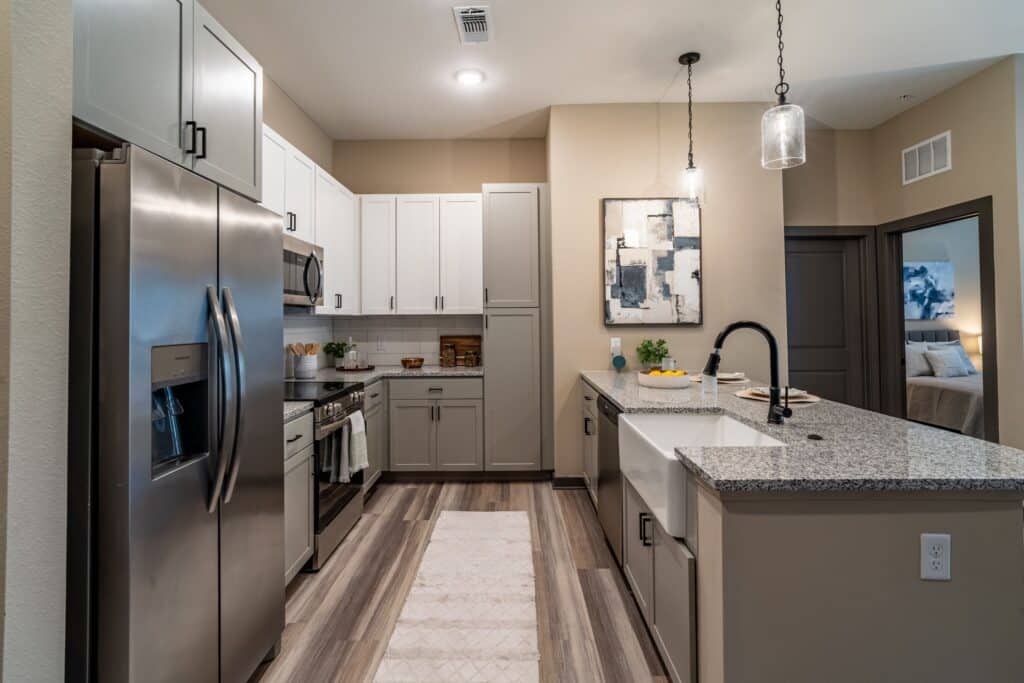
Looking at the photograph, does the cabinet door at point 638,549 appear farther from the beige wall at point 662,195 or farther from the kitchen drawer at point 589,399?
the beige wall at point 662,195

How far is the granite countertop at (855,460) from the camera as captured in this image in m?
1.19

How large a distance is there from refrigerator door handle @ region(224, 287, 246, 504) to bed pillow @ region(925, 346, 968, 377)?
644cm

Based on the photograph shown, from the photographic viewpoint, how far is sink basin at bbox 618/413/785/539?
157cm

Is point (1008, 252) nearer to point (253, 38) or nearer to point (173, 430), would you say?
point (173, 430)

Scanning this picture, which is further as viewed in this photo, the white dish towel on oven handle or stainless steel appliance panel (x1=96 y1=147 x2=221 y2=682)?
the white dish towel on oven handle

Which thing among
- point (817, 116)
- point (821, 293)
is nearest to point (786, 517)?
point (821, 293)

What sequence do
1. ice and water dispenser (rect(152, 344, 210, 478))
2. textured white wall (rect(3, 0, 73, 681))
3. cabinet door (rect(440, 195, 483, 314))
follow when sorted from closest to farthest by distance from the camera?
textured white wall (rect(3, 0, 73, 681))
ice and water dispenser (rect(152, 344, 210, 478))
cabinet door (rect(440, 195, 483, 314))

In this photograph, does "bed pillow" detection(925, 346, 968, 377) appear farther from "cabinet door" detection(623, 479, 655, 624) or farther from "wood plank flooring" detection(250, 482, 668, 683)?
"cabinet door" detection(623, 479, 655, 624)

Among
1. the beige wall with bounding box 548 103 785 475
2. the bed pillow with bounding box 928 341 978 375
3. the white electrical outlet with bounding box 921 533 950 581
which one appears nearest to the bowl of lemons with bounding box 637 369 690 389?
the beige wall with bounding box 548 103 785 475

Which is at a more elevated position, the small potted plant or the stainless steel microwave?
the stainless steel microwave

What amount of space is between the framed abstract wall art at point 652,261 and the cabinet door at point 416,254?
1543 millimetres

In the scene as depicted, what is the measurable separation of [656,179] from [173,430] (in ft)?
12.0

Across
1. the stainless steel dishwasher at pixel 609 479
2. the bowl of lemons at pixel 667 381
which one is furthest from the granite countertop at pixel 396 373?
the bowl of lemons at pixel 667 381

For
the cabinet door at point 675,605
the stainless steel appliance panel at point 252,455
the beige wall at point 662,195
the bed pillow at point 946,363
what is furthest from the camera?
the bed pillow at point 946,363
